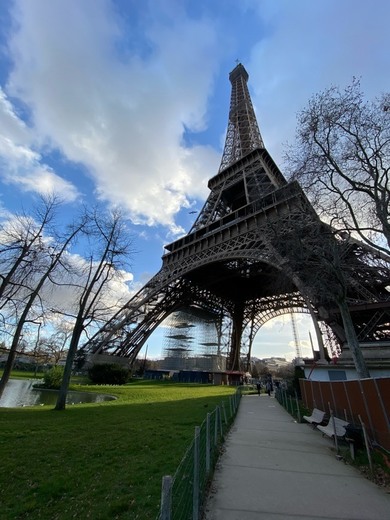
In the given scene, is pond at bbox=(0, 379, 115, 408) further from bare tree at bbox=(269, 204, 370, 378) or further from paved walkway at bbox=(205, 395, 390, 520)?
bare tree at bbox=(269, 204, 370, 378)

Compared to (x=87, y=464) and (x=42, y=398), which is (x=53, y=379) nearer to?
(x=42, y=398)

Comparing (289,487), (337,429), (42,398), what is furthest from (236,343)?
(289,487)

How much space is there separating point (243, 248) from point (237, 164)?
58.2 ft

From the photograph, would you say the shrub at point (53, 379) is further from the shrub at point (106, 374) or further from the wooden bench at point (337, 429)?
the wooden bench at point (337, 429)

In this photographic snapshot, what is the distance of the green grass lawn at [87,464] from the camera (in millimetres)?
4191

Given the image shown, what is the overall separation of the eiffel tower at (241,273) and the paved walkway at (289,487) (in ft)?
45.2

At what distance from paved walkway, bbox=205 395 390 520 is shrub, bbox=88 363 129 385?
1030 inches

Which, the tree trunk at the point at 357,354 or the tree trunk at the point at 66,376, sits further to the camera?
the tree trunk at the point at 66,376

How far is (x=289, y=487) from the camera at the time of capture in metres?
4.75

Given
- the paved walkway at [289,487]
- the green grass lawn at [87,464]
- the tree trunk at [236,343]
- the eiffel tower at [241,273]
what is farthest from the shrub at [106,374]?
the paved walkway at [289,487]

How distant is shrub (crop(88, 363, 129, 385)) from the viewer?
101ft

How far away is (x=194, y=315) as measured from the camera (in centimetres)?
5619

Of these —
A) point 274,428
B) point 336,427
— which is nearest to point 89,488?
point 336,427

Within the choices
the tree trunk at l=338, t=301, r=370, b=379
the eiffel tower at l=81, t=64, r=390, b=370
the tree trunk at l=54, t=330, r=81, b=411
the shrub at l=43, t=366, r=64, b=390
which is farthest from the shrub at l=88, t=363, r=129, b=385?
the tree trunk at l=338, t=301, r=370, b=379
